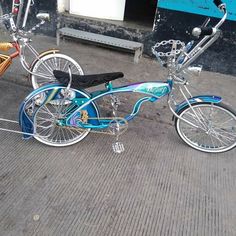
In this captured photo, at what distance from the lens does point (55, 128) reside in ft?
10.7

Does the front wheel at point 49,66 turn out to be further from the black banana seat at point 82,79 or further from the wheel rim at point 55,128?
the black banana seat at point 82,79

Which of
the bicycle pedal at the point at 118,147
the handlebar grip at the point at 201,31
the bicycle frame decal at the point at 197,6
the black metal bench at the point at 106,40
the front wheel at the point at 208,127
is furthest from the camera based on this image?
the black metal bench at the point at 106,40

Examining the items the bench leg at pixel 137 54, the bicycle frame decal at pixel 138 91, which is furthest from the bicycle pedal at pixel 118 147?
the bench leg at pixel 137 54

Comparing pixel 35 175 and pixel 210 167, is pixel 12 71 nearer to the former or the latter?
pixel 35 175

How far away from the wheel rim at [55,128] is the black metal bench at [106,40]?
2.11 meters

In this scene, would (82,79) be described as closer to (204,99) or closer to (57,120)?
(57,120)

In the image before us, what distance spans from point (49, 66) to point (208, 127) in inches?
74.6

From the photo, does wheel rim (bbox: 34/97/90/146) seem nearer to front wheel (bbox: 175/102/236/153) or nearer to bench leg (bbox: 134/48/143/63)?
front wheel (bbox: 175/102/236/153)

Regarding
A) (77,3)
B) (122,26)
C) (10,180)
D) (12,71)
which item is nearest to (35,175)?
(10,180)

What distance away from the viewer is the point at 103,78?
2.81m

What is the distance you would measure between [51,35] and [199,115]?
356 centimetres

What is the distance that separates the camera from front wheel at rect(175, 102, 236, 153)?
3.06 metres

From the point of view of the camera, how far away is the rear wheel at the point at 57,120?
2.90m

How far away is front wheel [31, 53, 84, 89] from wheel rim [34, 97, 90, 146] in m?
0.49
